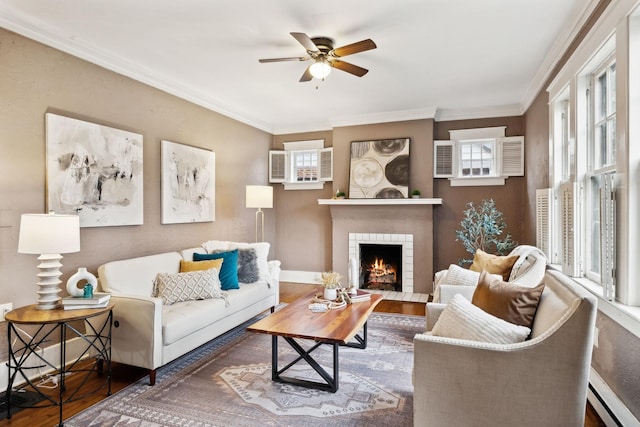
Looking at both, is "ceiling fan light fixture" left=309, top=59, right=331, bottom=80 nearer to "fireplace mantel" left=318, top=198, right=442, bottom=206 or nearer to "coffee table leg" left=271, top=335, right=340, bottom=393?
"coffee table leg" left=271, top=335, right=340, bottom=393

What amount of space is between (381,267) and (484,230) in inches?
68.3

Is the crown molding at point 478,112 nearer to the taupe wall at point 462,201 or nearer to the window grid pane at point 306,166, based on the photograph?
the taupe wall at point 462,201

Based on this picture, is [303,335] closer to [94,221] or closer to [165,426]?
[165,426]

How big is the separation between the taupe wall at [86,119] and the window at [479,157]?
3222 mm

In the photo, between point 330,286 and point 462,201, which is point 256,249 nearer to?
point 330,286

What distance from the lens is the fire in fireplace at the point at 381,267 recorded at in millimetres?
5852

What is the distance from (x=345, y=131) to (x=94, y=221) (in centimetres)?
379

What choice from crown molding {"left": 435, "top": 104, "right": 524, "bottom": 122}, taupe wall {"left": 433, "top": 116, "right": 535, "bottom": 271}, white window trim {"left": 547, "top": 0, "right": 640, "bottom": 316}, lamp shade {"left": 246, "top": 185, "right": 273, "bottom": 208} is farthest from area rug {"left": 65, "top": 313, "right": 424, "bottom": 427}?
crown molding {"left": 435, "top": 104, "right": 524, "bottom": 122}

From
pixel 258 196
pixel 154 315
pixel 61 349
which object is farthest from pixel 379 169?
pixel 61 349

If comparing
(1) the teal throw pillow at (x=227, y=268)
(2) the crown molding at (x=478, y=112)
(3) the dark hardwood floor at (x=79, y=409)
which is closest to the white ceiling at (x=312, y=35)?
(2) the crown molding at (x=478, y=112)

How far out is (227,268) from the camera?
3.93m

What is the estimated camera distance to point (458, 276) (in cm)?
321

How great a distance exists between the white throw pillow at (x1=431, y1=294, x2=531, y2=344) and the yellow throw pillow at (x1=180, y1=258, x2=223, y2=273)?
2458 millimetres

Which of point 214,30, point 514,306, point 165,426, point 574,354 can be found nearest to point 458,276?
point 514,306
